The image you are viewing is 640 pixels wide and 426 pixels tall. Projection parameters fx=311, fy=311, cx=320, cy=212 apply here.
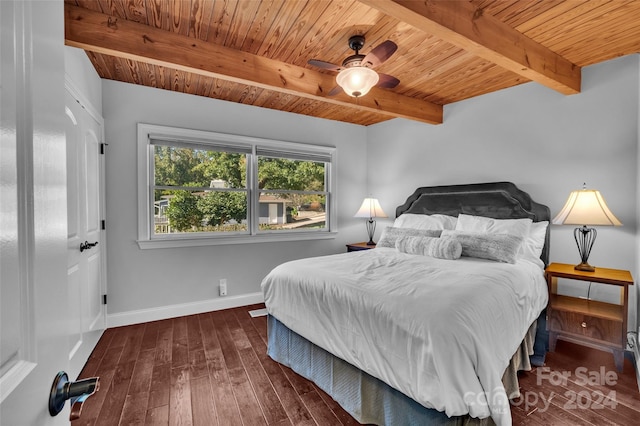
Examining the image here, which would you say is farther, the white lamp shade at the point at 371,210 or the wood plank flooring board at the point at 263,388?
the white lamp shade at the point at 371,210

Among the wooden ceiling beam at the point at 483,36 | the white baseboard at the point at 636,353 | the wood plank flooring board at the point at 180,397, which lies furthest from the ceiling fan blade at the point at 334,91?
the white baseboard at the point at 636,353

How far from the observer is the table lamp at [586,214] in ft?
8.13

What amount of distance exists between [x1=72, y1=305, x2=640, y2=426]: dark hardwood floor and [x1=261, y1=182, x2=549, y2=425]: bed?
5.8 inches

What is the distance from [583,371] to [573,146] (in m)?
1.98

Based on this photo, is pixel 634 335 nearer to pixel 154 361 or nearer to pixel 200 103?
pixel 154 361

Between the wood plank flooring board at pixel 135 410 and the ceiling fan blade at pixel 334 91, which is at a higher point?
the ceiling fan blade at pixel 334 91

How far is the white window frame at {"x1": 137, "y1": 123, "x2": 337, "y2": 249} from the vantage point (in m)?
3.38

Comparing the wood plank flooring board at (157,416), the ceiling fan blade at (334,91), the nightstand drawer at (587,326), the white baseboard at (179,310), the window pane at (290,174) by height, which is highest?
the ceiling fan blade at (334,91)

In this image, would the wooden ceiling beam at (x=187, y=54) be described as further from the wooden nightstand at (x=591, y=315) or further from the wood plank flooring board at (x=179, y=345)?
the wooden nightstand at (x=591, y=315)

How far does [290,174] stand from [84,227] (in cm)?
251

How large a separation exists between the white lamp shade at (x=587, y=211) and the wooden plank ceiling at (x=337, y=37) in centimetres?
100

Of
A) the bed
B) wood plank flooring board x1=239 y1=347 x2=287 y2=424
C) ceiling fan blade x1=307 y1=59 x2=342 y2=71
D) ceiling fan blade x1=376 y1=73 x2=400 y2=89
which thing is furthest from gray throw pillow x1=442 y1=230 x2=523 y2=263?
wood plank flooring board x1=239 y1=347 x2=287 y2=424

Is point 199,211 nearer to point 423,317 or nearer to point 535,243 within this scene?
point 423,317

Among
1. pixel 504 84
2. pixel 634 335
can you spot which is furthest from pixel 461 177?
pixel 634 335
